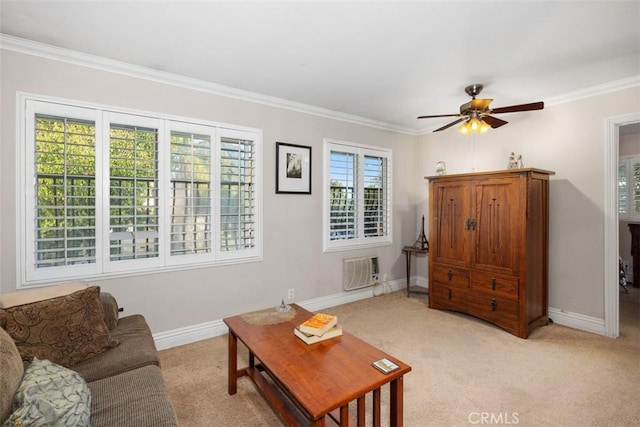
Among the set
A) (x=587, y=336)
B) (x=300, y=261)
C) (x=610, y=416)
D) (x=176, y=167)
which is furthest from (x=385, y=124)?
(x=610, y=416)

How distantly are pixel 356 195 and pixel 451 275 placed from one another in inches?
62.0

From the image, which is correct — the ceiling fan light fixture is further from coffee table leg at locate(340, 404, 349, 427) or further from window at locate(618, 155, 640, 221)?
window at locate(618, 155, 640, 221)

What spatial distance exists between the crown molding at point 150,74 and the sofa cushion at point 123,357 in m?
2.11

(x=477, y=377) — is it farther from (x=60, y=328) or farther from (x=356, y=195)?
(x=60, y=328)

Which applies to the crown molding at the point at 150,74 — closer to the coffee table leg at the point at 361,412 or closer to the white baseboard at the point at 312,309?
the white baseboard at the point at 312,309

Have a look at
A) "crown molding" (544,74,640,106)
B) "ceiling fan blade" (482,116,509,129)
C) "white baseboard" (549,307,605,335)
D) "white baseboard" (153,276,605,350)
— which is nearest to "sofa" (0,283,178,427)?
"white baseboard" (153,276,605,350)

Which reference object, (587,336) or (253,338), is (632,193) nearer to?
(587,336)

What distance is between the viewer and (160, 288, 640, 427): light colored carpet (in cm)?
193

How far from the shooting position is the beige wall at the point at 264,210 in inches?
88.8

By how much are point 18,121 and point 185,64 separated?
1.29 m

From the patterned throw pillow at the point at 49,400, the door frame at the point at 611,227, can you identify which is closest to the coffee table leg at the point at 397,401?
the patterned throw pillow at the point at 49,400

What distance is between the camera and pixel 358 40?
2.26m

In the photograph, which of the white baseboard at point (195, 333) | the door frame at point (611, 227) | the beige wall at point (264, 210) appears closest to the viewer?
the beige wall at point (264, 210)

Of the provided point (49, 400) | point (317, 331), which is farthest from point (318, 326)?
point (49, 400)
